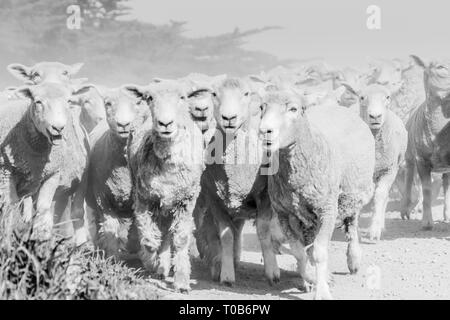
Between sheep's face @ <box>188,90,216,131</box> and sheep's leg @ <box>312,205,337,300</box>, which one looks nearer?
sheep's leg @ <box>312,205,337,300</box>

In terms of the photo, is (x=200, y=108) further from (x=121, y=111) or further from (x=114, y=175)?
(x=114, y=175)

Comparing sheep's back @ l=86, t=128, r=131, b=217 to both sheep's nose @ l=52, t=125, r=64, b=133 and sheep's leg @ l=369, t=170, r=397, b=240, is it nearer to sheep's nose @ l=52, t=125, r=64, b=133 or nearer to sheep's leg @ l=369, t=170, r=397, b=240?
sheep's nose @ l=52, t=125, r=64, b=133

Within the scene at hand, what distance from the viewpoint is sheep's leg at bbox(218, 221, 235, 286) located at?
843 centimetres

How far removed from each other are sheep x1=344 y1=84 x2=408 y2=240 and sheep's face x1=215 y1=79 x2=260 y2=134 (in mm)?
3227

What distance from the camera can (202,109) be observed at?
866 cm

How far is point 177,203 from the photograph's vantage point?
8008mm

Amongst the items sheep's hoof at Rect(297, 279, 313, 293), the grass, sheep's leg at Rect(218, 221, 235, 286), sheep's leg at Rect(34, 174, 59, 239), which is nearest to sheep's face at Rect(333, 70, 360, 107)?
sheep's leg at Rect(218, 221, 235, 286)

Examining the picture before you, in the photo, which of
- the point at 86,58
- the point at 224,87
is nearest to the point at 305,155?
the point at 224,87

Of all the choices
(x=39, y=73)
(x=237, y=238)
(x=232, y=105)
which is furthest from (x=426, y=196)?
(x=39, y=73)

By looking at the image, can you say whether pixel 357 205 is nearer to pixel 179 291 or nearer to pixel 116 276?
pixel 179 291

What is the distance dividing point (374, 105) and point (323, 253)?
14.1ft

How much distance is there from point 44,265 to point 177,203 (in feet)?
6.65

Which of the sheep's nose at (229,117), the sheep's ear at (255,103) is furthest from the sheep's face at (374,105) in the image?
the sheep's nose at (229,117)

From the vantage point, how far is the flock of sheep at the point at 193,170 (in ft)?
25.0
